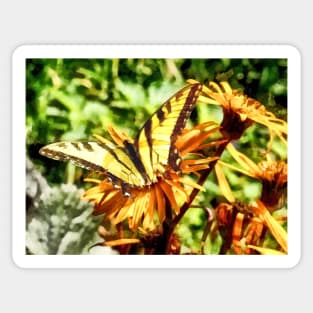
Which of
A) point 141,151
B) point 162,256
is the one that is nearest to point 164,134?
point 141,151

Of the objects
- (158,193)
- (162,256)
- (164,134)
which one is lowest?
(162,256)

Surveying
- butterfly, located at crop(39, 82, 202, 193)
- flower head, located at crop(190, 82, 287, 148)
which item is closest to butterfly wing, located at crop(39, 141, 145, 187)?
butterfly, located at crop(39, 82, 202, 193)

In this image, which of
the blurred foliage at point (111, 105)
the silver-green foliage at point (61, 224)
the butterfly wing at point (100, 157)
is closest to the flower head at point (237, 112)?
the blurred foliage at point (111, 105)

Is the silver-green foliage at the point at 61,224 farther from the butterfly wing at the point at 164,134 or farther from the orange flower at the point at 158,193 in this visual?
the butterfly wing at the point at 164,134

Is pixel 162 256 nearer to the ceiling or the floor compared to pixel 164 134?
nearer to the floor

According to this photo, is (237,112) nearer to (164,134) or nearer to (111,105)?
(164,134)

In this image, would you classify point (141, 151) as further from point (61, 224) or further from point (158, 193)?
point (61, 224)
